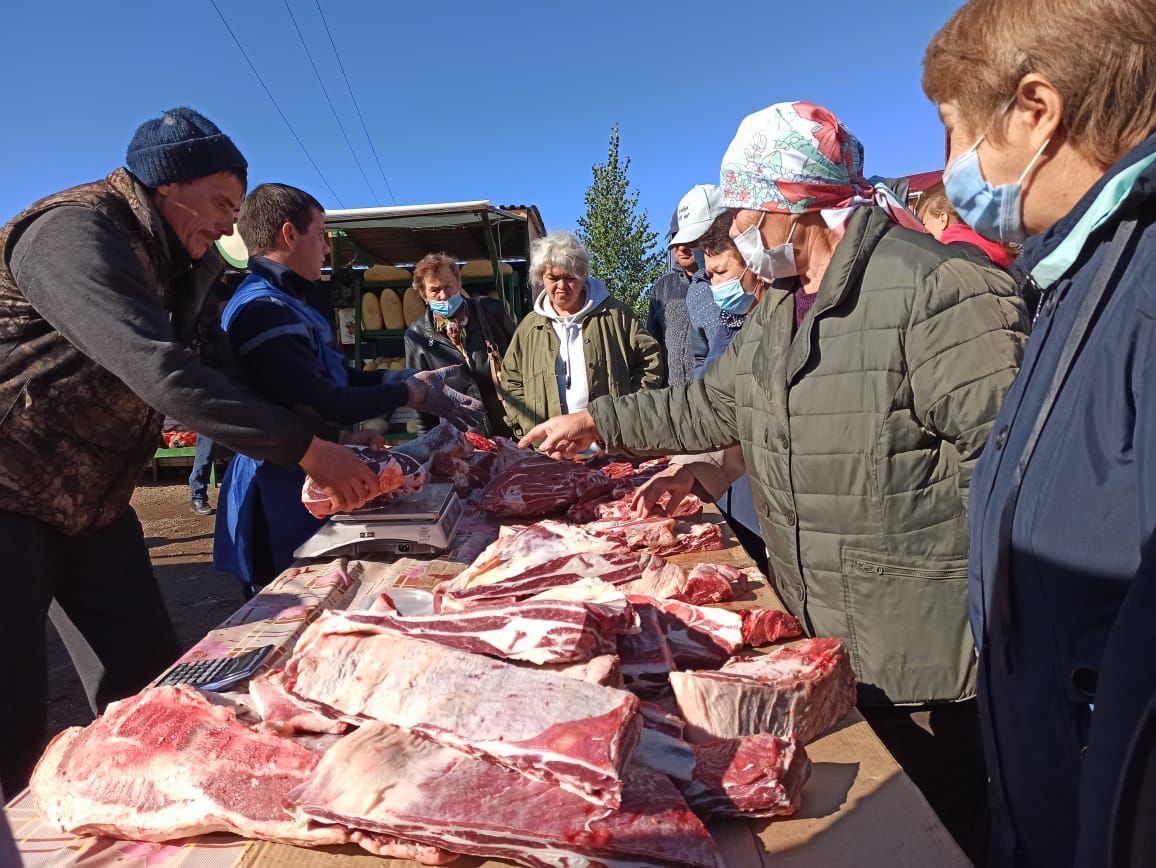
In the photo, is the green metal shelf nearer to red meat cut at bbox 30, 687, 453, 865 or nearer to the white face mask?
the white face mask

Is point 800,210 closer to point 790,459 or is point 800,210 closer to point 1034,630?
point 790,459

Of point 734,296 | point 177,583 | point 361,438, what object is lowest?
point 177,583

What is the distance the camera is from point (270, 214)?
3162 mm

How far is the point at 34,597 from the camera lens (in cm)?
236

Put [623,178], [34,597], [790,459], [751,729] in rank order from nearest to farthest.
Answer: [751,729] → [790,459] → [34,597] → [623,178]

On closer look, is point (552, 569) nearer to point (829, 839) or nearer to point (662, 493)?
point (662, 493)

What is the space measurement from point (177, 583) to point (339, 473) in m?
5.56

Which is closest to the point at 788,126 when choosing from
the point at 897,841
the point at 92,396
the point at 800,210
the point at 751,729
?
the point at 800,210

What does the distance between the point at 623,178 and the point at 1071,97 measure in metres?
20.9

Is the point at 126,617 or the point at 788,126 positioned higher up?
the point at 788,126

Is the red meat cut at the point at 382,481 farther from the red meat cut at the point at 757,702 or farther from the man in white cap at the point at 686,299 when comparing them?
the man in white cap at the point at 686,299

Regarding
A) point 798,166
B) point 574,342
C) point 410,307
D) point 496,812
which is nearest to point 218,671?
point 496,812

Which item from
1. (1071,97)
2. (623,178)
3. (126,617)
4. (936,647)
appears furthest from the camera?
(623,178)

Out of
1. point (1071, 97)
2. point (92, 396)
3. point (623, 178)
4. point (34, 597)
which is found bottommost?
point (34, 597)
